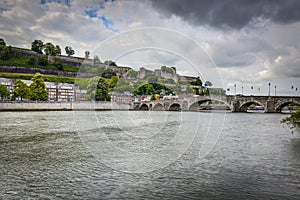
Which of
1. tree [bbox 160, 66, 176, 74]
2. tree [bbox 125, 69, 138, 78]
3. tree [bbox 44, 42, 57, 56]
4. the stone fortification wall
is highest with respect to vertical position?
tree [bbox 44, 42, 57, 56]

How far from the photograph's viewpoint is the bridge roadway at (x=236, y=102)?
4800 cm

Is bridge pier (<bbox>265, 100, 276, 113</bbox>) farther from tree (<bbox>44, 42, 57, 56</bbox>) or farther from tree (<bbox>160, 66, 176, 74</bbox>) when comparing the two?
tree (<bbox>44, 42, 57, 56</bbox>)

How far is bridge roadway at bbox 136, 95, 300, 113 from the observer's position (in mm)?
48000

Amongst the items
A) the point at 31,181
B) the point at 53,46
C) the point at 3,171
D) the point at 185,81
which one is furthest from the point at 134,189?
the point at 53,46

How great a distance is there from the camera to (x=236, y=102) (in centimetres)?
5544

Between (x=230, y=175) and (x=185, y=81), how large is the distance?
6.53 meters

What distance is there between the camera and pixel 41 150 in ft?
37.2

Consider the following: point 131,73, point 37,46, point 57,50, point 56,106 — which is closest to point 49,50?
point 57,50

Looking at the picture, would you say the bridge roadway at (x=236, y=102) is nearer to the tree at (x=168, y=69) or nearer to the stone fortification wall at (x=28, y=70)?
the tree at (x=168, y=69)

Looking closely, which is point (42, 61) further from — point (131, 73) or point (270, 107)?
point (131, 73)

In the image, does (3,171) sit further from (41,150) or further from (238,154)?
(238,154)

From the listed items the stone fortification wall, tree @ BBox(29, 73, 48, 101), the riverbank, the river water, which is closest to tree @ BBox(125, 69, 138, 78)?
the river water

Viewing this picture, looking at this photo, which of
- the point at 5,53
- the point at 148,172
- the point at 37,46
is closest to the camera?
the point at 148,172

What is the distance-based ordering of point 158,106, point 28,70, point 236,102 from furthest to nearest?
point 28,70 → point 158,106 → point 236,102
